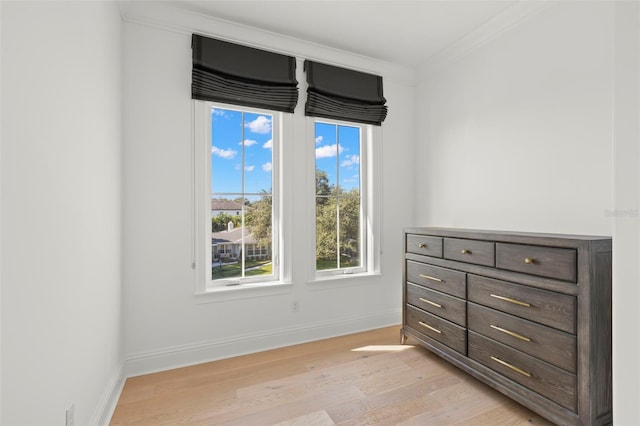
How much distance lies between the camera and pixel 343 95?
2936mm

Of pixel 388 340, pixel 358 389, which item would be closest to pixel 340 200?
pixel 388 340

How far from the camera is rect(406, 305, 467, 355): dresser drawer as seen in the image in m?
2.17

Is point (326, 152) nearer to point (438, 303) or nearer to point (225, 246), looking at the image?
point (225, 246)

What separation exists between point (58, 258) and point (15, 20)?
2.58 ft

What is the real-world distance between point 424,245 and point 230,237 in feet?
5.37

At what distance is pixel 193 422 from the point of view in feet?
5.71

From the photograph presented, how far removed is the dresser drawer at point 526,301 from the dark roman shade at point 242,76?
2.07m

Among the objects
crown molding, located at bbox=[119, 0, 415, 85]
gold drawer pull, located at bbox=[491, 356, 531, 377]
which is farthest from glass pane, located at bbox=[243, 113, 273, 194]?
gold drawer pull, located at bbox=[491, 356, 531, 377]

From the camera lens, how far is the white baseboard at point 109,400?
165 cm

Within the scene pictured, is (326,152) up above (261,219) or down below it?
above

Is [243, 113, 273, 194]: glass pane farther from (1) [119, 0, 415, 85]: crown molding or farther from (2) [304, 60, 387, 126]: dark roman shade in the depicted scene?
(1) [119, 0, 415, 85]: crown molding

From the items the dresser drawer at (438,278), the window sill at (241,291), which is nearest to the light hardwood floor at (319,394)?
the window sill at (241,291)

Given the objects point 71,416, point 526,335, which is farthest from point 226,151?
point 526,335

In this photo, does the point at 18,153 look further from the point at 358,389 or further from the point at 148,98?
the point at 358,389
